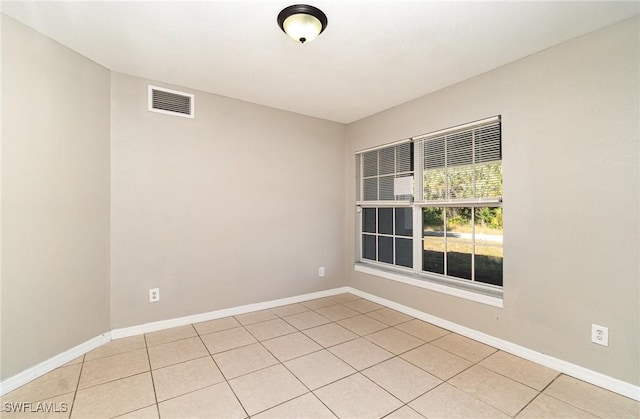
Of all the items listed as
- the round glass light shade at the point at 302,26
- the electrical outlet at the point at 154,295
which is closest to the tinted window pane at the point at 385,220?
the round glass light shade at the point at 302,26

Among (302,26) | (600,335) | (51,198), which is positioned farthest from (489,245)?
(51,198)

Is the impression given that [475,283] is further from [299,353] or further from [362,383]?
[299,353]

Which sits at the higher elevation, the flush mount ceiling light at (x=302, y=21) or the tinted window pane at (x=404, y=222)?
the flush mount ceiling light at (x=302, y=21)

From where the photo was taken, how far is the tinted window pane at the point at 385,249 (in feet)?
12.7

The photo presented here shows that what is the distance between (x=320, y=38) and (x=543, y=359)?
310 cm

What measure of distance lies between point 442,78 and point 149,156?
3.05 m

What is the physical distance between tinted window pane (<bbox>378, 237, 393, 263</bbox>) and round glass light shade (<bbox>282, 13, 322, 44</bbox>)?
107 inches

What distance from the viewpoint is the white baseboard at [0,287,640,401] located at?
195cm

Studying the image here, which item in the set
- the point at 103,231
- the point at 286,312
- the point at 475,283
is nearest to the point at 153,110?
the point at 103,231

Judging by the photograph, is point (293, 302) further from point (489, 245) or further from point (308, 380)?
point (489, 245)

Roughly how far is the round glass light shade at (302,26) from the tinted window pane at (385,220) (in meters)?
2.50

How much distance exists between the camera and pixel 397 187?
3.65 meters

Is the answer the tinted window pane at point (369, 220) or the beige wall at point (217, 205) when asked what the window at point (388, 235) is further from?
the beige wall at point (217, 205)

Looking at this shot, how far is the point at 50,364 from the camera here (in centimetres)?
216
